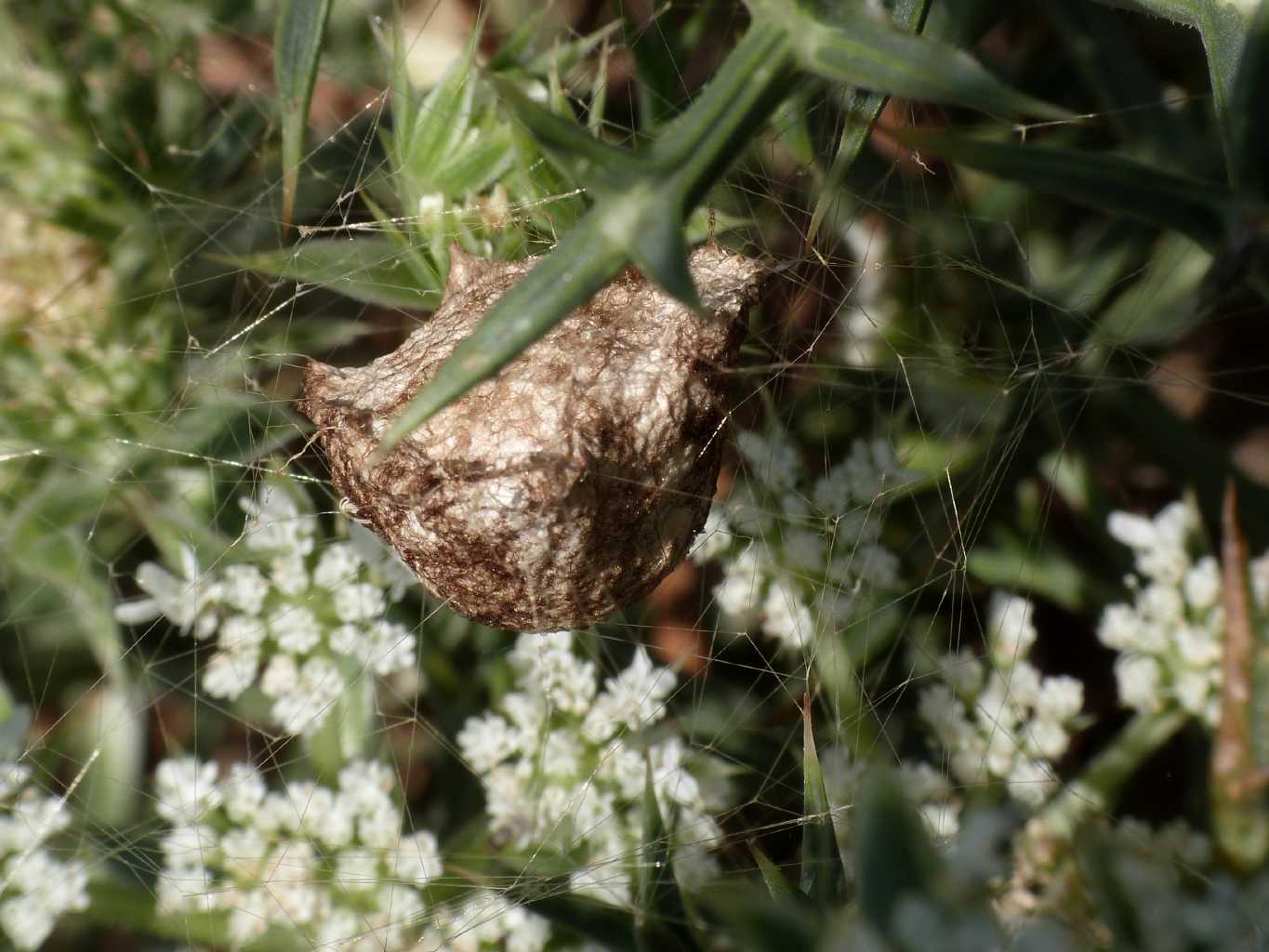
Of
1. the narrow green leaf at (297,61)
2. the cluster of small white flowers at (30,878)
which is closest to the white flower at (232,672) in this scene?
the cluster of small white flowers at (30,878)

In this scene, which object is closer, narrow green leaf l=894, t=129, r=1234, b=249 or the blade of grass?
narrow green leaf l=894, t=129, r=1234, b=249

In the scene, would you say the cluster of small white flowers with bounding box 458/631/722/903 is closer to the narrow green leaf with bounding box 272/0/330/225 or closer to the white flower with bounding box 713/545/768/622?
the white flower with bounding box 713/545/768/622

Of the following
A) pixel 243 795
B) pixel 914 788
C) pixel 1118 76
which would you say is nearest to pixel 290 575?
pixel 243 795

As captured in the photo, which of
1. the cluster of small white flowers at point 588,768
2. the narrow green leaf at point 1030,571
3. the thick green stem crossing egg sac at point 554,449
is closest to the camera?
the thick green stem crossing egg sac at point 554,449

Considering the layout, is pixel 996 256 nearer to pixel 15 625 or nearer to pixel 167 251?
pixel 167 251

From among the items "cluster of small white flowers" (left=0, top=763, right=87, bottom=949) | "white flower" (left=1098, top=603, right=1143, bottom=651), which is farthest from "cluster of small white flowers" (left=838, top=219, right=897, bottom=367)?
"cluster of small white flowers" (left=0, top=763, right=87, bottom=949)

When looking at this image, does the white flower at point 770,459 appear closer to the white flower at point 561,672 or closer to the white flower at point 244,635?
the white flower at point 561,672
